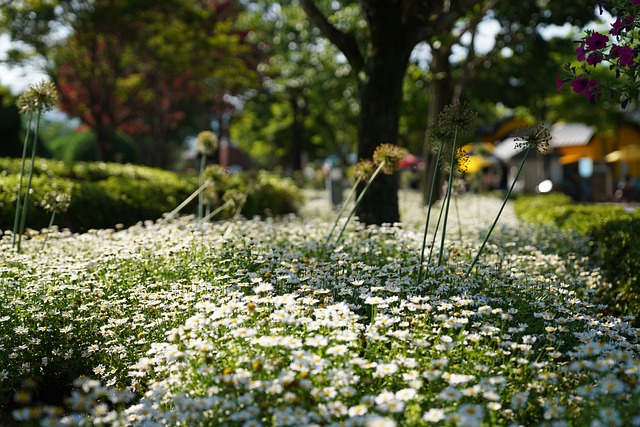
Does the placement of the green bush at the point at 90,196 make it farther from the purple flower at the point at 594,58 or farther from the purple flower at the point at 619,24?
the purple flower at the point at 619,24

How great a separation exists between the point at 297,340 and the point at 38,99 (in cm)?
479

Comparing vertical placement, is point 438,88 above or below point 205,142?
above

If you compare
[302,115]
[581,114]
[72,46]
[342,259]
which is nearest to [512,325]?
[342,259]

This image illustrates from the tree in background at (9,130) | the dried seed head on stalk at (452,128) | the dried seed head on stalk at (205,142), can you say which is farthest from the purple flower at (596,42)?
the tree in background at (9,130)

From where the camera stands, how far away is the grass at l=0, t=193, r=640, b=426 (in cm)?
296

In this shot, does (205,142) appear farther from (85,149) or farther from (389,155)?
(85,149)

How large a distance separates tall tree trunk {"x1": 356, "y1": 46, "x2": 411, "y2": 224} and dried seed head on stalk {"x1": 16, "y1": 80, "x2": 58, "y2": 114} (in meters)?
4.22

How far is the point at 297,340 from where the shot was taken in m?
3.30

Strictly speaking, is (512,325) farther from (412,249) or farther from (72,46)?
(72,46)

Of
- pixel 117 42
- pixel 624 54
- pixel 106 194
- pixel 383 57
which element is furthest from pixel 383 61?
pixel 117 42

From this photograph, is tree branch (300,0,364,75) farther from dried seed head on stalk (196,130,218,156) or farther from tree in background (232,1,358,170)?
tree in background (232,1,358,170)

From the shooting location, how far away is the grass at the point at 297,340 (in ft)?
9.71

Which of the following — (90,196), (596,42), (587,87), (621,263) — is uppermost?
(596,42)

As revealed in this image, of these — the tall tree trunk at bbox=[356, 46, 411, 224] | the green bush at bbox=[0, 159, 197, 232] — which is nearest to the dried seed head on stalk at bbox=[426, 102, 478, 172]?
the tall tree trunk at bbox=[356, 46, 411, 224]
